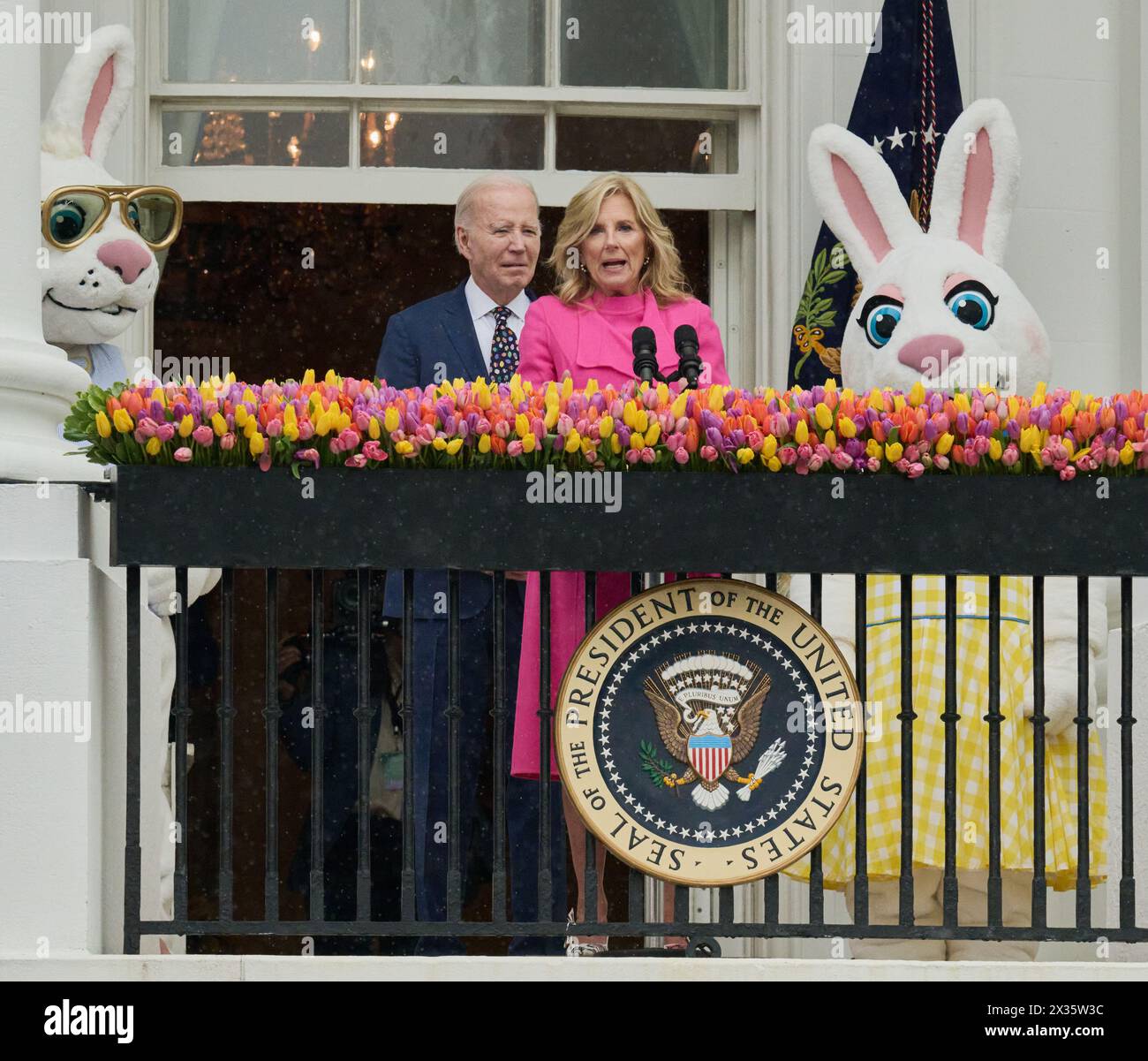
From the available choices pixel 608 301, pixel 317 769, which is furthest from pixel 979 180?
pixel 317 769

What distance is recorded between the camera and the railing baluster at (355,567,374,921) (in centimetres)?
560

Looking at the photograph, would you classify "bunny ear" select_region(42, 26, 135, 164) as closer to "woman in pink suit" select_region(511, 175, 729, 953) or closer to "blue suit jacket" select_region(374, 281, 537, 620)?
"blue suit jacket" select_region(374, 281, 537, 620)

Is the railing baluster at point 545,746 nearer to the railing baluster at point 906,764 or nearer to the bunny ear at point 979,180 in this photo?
the railing baluster at point 906,764

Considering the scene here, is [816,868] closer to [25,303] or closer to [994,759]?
[994,759]

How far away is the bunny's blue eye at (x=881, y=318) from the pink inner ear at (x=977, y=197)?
1.24 ft

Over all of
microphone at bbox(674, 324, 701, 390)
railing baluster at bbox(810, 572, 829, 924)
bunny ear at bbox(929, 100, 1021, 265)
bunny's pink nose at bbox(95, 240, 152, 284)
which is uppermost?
bunny ear at bbox(929, 100, 1021, 265)

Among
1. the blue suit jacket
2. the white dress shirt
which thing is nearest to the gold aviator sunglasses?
the blue suit jacket

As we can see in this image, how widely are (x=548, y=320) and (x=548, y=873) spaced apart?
5.82 feet

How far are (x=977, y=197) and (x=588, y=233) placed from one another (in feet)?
4.53

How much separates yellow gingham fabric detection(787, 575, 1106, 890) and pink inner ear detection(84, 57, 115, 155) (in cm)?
250

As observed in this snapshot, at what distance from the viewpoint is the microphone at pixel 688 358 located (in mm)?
6031

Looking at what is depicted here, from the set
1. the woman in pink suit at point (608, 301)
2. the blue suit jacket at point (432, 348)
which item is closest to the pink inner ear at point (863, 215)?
the woman in pink suit at point (608, 301)

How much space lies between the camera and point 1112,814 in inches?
254
